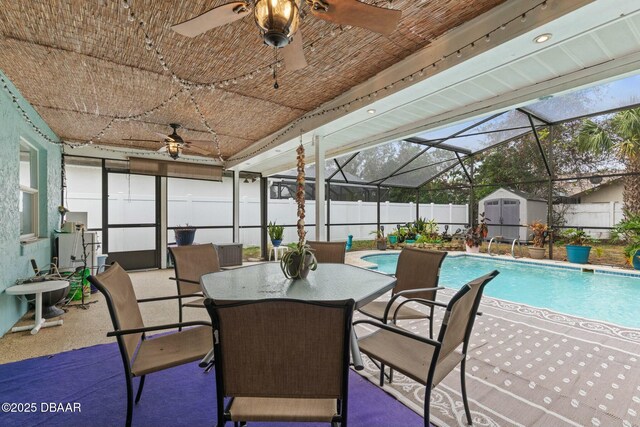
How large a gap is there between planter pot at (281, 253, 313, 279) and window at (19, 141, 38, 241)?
4.01 metres

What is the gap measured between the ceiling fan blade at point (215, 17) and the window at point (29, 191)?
3879mm

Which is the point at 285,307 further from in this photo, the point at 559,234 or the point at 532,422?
the point at 559,234

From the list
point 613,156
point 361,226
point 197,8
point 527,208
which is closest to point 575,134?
point 613,156

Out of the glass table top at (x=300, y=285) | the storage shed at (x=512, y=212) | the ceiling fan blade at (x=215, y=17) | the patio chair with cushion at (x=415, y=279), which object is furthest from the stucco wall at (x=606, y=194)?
the ceiling fan blade at (x=215, y=17)

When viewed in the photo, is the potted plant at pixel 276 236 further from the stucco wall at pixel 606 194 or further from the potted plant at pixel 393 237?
the stucco wall at pixel 606 194

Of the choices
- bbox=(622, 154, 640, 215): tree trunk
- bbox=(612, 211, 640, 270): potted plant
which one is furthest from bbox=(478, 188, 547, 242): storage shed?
bbox=(612, 211, 640, 270): potted plant

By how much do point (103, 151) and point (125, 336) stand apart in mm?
5828

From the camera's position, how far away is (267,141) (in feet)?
17.1

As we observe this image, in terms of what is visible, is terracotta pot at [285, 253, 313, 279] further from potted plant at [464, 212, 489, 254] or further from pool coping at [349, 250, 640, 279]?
potted plant at [464, 212, 489, 254]

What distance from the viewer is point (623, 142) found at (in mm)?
6465

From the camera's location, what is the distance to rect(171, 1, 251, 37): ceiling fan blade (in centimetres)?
151

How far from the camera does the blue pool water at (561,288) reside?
3.90m

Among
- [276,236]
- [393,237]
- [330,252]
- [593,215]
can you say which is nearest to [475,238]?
[393,237]

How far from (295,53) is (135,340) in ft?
6.52
